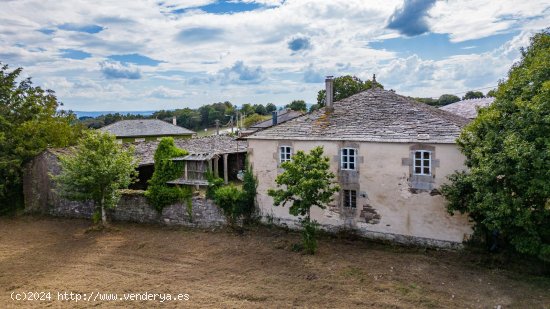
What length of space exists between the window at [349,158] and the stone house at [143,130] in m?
40.2

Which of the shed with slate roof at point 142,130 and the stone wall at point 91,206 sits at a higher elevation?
the shed with slate roof at point 142,130

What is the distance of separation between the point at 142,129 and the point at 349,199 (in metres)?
42.1

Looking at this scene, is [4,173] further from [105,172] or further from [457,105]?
[457,105]

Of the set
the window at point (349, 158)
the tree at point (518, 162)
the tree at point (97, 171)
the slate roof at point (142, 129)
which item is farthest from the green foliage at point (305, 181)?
the slate roof at point (142, 129)

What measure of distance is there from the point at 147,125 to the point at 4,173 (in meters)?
31.1

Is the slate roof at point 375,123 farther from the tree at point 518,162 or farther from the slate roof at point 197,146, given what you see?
the slate roof at point 197,146

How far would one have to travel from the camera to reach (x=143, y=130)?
53969 mm

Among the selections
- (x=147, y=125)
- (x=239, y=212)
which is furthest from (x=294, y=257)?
(x=147, y=125)

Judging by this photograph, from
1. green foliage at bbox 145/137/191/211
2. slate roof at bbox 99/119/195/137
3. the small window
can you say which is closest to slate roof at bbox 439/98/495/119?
the small window

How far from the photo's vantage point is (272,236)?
64.4ft

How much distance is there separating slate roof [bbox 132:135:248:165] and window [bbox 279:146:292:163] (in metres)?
7.97

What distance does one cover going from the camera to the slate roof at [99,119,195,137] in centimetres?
5284

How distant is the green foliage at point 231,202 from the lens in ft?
67.6

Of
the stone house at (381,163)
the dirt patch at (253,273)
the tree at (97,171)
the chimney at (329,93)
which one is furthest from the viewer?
the chimney at (329,93)
